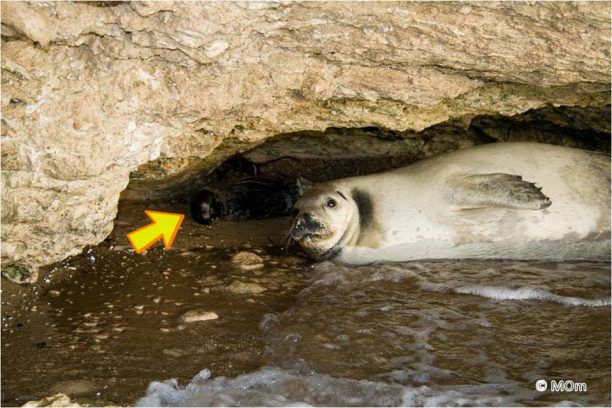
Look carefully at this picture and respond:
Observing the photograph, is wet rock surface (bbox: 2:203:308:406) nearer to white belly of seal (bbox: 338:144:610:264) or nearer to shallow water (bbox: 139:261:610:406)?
shallow water (bbox: 139:261:610:406)

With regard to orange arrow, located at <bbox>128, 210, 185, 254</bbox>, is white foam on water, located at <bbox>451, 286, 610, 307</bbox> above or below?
below

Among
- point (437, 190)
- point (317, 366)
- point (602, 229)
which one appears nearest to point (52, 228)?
point (317, 366)

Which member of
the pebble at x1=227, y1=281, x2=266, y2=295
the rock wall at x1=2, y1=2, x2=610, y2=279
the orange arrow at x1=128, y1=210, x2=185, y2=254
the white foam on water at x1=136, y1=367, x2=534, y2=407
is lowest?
the white foam on water at x1=136, y1=367, x2=534, y2=407

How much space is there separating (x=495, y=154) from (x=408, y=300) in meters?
1.32

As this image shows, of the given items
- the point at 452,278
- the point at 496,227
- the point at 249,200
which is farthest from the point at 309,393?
the point at 249,200

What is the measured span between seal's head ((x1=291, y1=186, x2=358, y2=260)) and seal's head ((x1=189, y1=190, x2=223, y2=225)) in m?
0.68

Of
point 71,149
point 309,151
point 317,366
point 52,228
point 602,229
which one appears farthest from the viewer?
point 309,151

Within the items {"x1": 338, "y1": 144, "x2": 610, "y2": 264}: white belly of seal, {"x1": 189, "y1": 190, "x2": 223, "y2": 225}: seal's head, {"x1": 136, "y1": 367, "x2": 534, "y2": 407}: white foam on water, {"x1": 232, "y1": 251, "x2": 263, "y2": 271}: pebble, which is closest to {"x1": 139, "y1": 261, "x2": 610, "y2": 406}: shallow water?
{"x1": 136, "y1": 367, "x2": 534, "y2": 407}: white foam on water

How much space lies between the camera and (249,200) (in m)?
5.34

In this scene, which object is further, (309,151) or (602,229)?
(309,151)

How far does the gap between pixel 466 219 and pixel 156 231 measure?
187cm

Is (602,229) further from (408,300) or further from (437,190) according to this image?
(408,300)

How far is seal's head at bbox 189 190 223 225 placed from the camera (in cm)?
508

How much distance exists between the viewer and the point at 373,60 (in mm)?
3795
